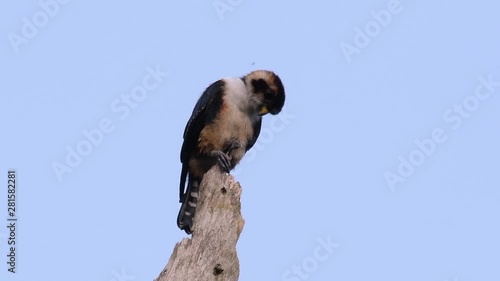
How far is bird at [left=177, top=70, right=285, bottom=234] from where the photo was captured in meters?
8.98

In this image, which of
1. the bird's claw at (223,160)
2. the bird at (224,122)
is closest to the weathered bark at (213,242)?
the bird's claw at (223,160)

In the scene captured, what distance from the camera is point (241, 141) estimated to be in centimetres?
907

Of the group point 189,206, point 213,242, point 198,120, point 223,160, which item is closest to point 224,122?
point 198,120

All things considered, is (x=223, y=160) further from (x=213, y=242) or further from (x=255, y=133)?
(x=213, y=242)

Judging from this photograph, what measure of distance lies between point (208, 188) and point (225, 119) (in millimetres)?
1697

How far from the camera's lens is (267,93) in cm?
915

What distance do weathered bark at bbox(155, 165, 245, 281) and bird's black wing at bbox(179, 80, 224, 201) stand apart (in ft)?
5.94

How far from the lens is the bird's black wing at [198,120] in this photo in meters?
9.10

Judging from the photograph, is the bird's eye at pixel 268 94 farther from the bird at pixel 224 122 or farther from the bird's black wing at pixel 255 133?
the bird's black wing at pixel 255 133

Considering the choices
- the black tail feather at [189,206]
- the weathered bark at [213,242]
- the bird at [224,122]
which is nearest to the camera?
the weathered bark at [213,242]

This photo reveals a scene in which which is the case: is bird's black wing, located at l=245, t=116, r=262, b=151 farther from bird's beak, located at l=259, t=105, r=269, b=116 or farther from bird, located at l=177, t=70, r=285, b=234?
bird's beak, located at l=259, t=105, r=269, b=116

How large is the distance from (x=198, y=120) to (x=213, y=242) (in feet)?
8.55

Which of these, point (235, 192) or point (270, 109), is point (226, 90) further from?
point (235, 192)

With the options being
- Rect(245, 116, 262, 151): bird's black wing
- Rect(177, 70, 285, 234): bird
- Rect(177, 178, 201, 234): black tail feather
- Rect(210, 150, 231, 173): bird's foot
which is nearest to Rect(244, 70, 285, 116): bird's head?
Rect(177, 70, 285, 234): bird
